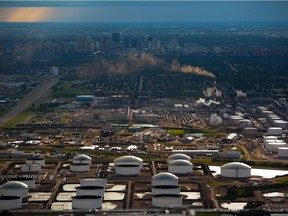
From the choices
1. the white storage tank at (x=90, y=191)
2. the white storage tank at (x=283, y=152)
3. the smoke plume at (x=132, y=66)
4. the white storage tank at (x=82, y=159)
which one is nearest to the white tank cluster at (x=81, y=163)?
the white storage tank at (x=82, y=159)

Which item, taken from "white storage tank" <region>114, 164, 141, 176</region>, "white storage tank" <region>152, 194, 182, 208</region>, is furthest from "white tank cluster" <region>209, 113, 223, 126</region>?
"white storage tank" <region>152, 194, 182, 208</region>

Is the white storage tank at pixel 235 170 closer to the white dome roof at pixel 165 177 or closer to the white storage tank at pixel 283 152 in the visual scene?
the white dome roof at pixel 165 177

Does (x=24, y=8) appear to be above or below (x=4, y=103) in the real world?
below

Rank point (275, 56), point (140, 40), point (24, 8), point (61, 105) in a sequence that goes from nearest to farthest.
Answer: point (61, 105)
point (275, 56)
point (140, 40)
point (24, 8)

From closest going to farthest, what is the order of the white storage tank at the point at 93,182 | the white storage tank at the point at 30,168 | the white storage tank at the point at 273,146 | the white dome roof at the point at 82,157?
the white storage tank at the point at 93,182 < the white storage tank at the point at 30,168 < the white dome roof at the point at 82,157 < the white storage tank at the point at 273,146

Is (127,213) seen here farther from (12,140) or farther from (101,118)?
(101,118)

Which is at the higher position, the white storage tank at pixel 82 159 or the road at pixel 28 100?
the white storage tank at pixel 82 159

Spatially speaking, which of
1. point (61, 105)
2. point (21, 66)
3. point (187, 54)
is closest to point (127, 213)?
point (61, 105)

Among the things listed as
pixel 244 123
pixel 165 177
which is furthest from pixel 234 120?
pixel 165 177
